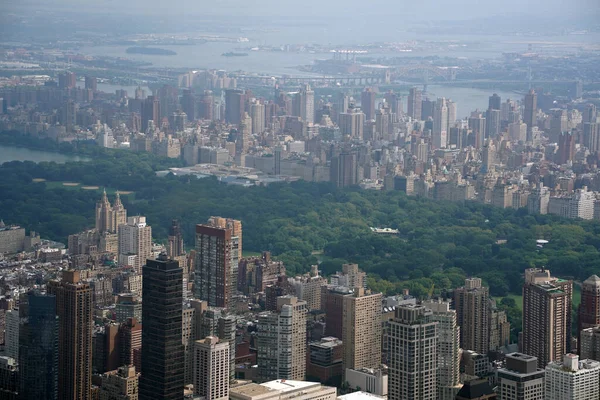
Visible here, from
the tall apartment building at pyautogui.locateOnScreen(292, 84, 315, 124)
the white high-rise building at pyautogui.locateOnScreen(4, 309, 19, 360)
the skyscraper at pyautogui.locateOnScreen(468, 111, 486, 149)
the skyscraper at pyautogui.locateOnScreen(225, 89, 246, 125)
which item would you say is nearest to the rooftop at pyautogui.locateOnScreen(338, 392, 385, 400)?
the white high-rise building at pyautogui.locateOnScreen(4, 309, 19, 360)

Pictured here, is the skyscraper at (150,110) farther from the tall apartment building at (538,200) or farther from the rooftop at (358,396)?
the rooftop at (358,396)

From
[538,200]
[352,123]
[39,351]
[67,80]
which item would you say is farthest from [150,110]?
[39,351]

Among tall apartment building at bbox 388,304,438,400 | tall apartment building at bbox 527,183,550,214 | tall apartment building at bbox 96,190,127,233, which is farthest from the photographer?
tall apartment building at bbox 527,183,550,214

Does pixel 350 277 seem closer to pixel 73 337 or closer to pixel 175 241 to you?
pixel 175 241

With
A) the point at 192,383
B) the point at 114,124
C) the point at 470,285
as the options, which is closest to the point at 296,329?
the point at 192,383

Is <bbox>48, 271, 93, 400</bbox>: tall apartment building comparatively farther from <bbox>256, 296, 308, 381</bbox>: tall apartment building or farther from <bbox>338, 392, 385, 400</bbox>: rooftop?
<bbox>338, 392, 385, 400</bbox>: rooftop

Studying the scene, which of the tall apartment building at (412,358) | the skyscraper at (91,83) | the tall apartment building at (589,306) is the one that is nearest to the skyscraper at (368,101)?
the skyscraper at (91,83)

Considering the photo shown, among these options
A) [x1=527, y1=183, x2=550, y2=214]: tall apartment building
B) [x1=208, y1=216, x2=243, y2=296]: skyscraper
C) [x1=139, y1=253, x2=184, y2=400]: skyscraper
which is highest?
[x1=139, y1=253, x2=184, y2=400]: skyscraper
